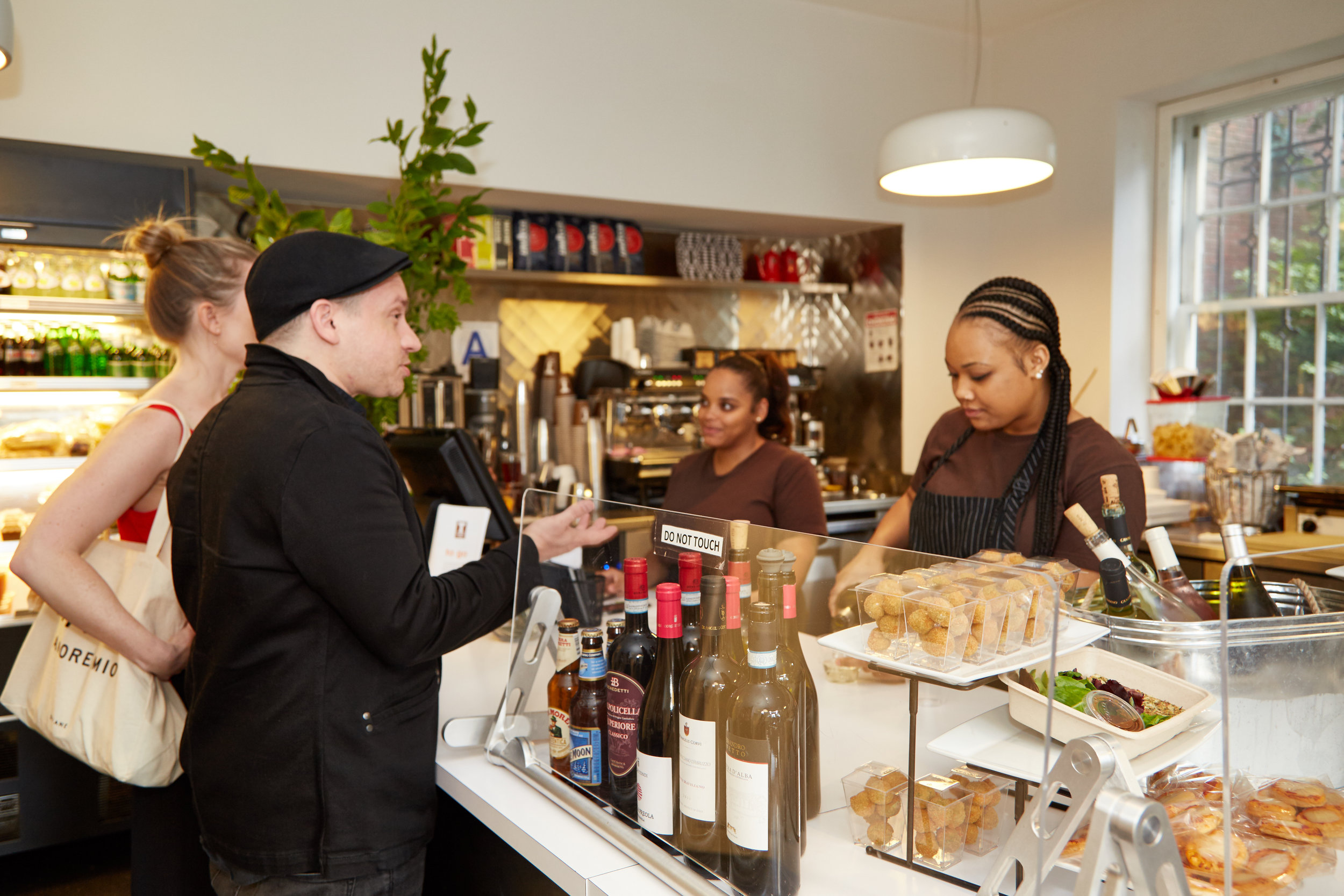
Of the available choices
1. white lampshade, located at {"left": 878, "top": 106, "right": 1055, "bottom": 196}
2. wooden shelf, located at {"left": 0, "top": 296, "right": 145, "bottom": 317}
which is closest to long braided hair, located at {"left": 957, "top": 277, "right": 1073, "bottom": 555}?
white lampshade, located at {"left": 878, "top": 106, "right": 1055, "bottom": 196}

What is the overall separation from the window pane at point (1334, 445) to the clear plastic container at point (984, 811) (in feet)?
11.9

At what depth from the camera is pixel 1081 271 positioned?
4402 mm

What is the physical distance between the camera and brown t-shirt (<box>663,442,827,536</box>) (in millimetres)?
2803

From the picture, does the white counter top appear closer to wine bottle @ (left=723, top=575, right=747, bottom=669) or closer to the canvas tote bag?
wine bottle @ (left=723, top=575, right=747, bottom=669)

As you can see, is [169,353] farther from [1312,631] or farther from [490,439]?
[1312,631]

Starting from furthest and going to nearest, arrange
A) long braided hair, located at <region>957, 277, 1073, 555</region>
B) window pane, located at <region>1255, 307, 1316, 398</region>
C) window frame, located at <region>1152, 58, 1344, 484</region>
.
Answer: window pane, located at <region>1255, 307, 1316, 398</region> → window frame, located at <region>1152, 58, 1344, 484</region> → long braided hair, located at <region>957, 277, 1073, 555</region>

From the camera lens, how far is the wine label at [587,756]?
4.15 ft

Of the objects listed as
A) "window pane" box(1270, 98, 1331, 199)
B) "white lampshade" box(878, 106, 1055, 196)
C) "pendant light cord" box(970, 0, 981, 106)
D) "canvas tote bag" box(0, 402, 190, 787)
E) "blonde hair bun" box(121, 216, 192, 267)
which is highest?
"pendant light cord" box(970, 0, 981, 106)

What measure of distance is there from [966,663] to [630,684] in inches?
17.4

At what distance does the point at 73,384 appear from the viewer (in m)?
3.00

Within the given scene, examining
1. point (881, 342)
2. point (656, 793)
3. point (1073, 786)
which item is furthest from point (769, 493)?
point (881, 342)

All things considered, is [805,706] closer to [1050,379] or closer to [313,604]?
[313,604]

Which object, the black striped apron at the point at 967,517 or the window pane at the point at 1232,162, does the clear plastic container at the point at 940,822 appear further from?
the window pane at the point at 1232,162

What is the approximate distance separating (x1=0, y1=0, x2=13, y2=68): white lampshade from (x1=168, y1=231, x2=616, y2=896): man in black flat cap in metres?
1.28
